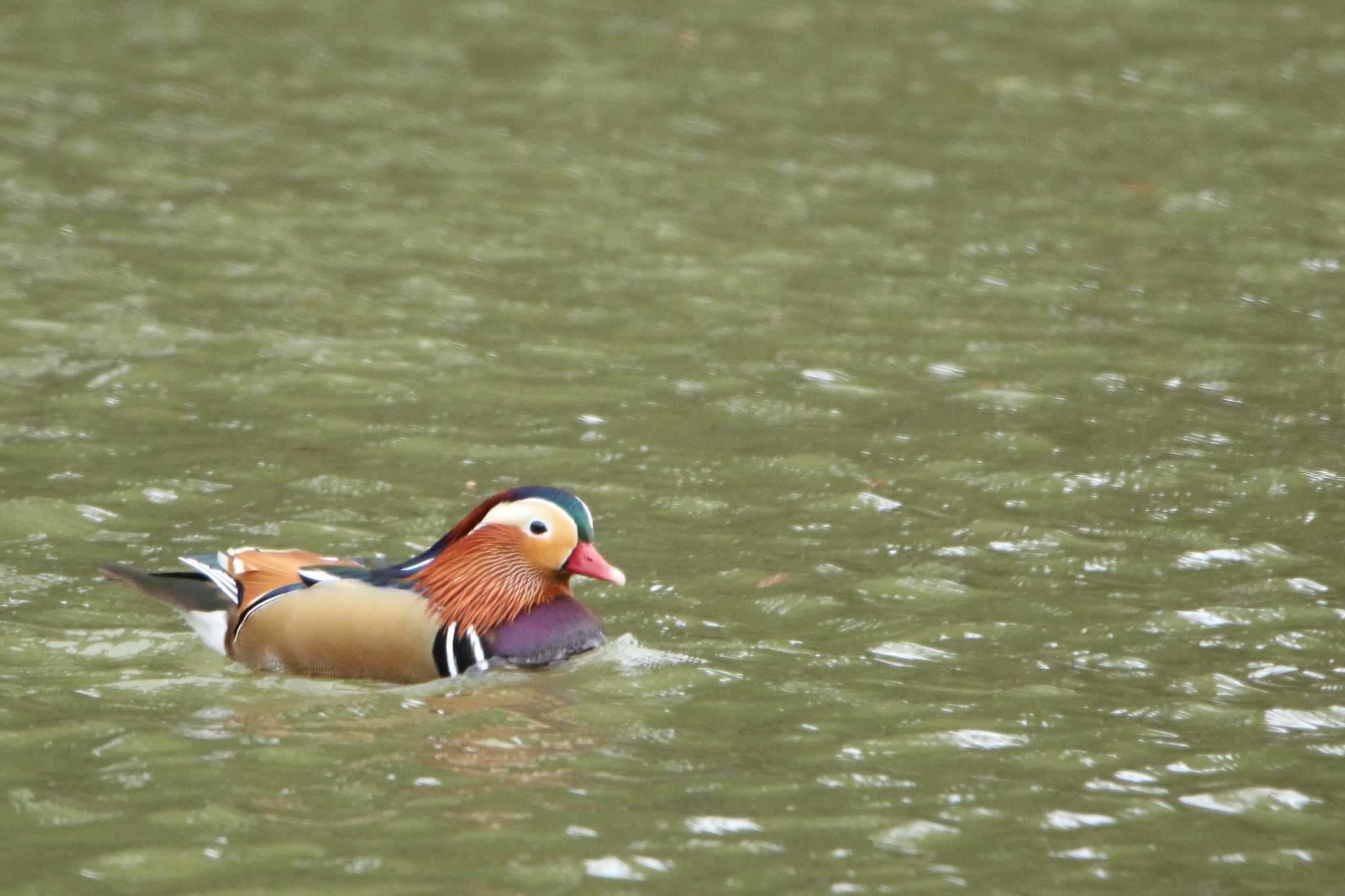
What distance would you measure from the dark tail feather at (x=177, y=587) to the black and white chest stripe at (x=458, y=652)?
64 cm

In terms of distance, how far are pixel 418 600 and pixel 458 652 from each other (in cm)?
19

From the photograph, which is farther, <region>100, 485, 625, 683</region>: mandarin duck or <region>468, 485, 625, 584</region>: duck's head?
<region>468, 485, 625, 584</region>: duck's head

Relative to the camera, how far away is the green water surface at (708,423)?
4.67 m

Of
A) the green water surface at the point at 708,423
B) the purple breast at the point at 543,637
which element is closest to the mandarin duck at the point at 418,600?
the purple breast at the point at 543,637

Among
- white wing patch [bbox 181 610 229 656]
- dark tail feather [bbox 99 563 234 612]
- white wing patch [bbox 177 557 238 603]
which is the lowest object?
white wing patch [bbox 181 610 229 656]

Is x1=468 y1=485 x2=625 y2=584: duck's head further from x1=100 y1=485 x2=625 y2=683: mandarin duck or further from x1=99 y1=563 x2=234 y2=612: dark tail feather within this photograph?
x1=99 y1=563 x2=234 y2=612: dark tail feather

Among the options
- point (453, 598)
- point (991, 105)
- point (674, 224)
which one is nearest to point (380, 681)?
point (453, 598)

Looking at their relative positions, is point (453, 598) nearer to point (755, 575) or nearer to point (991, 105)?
point (755, 575)

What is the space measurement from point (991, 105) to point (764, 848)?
8.82m

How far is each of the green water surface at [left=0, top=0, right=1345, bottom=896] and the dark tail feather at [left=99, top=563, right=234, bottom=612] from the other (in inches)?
6.9

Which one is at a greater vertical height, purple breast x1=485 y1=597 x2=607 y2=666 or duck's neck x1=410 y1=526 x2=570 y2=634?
duck's neck x1=410 y1=526 x2=570 y2=634

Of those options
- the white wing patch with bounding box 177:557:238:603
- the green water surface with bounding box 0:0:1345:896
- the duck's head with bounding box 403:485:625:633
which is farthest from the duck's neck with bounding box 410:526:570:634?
the white wing patch with bounding box 177:557:238:603

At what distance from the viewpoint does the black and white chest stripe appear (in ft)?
18.4

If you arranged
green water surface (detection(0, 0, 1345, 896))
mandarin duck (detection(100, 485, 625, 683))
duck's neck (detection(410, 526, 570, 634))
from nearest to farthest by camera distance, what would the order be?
green water surface (detection(0, 0, 1345, 896))
mandarin duck (detection(100, 485, 625, 683))
duck's neck (detection(410, 526, 570, 634))
